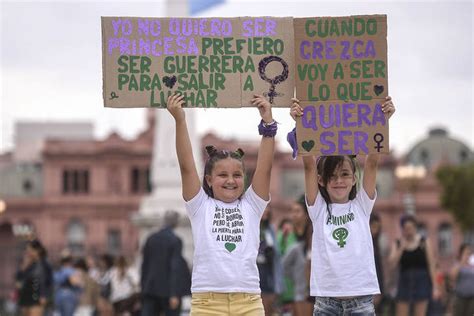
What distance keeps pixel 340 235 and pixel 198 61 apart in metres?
1.44

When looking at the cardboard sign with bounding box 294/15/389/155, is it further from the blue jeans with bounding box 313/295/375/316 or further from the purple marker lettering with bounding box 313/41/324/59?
the blue jeans with bounding box 313/295/375/316

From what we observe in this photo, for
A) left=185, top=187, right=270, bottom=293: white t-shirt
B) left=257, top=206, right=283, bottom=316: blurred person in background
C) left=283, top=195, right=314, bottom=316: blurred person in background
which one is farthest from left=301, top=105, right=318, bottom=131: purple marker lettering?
left=257, top=206, right=283, bottom=316: blurred person in background

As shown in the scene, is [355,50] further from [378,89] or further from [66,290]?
[66,290]

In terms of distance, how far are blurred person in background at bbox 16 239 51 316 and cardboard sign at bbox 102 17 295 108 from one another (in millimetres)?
7762

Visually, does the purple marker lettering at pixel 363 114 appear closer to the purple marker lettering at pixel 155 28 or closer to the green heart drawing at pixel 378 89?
the green heart drawing at pixel 378 89

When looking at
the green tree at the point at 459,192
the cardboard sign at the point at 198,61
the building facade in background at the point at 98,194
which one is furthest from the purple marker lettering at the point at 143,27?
the building facade in background at the point at 98,194

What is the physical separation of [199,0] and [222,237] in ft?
64.2

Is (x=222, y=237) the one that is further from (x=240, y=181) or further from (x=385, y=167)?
(x=385, y=167)

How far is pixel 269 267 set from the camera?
12500mm

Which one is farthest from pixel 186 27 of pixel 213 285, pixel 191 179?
pixel 213 285

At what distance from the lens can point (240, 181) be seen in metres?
6.98

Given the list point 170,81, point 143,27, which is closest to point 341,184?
point 170,81

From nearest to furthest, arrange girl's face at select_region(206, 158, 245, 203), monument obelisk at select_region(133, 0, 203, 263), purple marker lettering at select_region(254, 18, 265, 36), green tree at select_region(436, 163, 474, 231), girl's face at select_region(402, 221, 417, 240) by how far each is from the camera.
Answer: girl's face at select_region(206, 158, 245, 203), purple marker lettering at select_region(254, 18, 265, 36), girl's face at select_region(402, 221, 417, 240), monument obelisk at select_region(133, 0, 203, 263), green tree at select_region(436, 163, 474, 231)

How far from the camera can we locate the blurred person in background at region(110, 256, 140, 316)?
1628 cm
